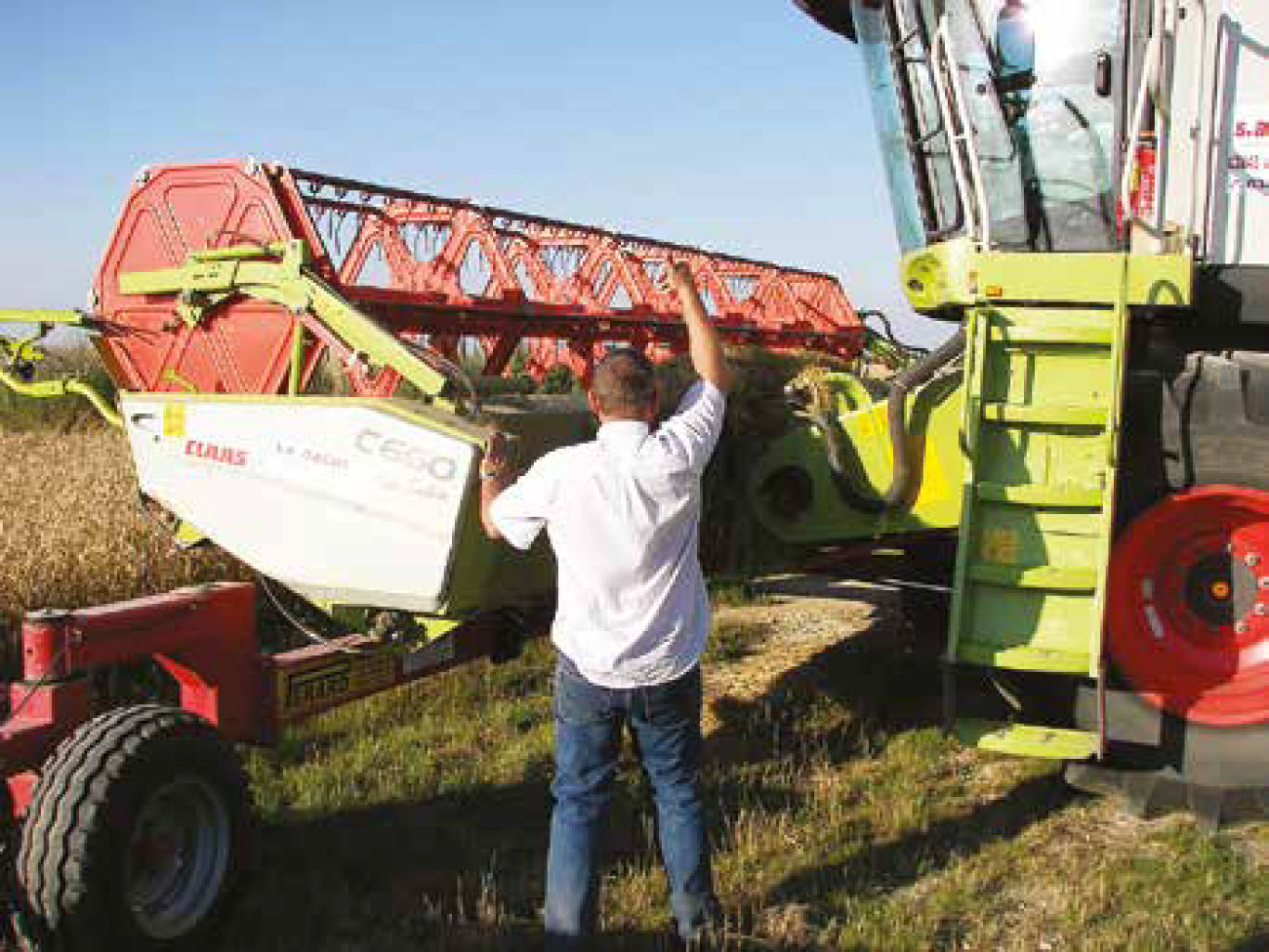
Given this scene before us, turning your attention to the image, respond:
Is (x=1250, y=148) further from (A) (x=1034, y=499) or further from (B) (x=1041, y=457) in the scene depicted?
(A) (x=1034, y=499)

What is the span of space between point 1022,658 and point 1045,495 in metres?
0.47

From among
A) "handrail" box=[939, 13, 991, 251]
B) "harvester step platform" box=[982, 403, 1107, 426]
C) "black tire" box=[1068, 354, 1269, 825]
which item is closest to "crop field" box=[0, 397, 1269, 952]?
"black tire" box=[1068, 354, 1269, 825]

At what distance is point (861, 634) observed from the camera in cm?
624

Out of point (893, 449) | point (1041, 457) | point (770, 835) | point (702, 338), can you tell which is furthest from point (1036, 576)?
point (702, 338)

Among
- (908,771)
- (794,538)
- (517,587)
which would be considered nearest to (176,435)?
(517,587)

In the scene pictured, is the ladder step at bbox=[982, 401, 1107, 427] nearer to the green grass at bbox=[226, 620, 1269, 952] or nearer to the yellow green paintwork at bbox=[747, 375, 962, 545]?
the yellow green paintwork at bbox=[747, 375, 962, 545]

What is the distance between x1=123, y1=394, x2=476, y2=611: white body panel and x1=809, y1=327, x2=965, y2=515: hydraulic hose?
1.32m

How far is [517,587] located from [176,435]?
116 centimetres

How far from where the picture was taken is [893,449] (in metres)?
3.97

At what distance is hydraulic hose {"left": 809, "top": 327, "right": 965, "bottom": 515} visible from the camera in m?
3.95

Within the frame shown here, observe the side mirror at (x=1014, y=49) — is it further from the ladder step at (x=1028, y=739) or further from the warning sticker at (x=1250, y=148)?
the ladder step at (x=1028, y=739)

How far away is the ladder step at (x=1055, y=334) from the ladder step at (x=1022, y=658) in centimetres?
89

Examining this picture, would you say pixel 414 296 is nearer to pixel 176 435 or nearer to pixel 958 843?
pixel 176 435

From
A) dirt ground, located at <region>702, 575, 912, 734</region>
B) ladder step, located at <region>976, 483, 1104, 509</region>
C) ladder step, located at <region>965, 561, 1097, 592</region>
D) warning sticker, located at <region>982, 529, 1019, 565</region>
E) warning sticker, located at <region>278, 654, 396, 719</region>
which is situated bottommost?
dirt ground, located at <region>702, 575, 912, 734</region>
